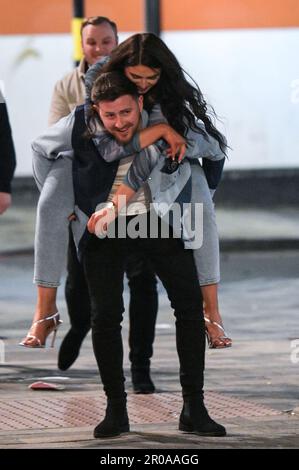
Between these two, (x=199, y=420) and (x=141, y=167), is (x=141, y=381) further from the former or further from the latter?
(x=141, y=167)

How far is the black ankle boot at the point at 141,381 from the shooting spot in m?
7.87

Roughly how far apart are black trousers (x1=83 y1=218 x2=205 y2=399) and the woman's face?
64 centimetres

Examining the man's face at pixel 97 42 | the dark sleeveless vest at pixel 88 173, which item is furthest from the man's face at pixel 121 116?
the man's face at pixel 97 42

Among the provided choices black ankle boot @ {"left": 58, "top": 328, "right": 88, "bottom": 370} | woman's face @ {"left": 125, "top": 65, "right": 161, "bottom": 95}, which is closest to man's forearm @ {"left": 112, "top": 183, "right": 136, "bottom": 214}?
woman's face @ {"left": 125, "top": 65, "right": 161, "bottom": 95}

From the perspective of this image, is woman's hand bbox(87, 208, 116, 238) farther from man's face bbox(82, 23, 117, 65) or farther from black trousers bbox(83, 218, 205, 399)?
man's face bbox(82, 23, 117, 65)

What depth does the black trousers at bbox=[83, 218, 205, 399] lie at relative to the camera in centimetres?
654

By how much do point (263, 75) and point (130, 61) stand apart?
11.0m

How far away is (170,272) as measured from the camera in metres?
6.60

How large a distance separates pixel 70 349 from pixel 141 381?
2.42 feet

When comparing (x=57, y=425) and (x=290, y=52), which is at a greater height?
(x=290, y=52)

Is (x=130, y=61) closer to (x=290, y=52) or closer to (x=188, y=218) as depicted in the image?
(x=188, y=218)
